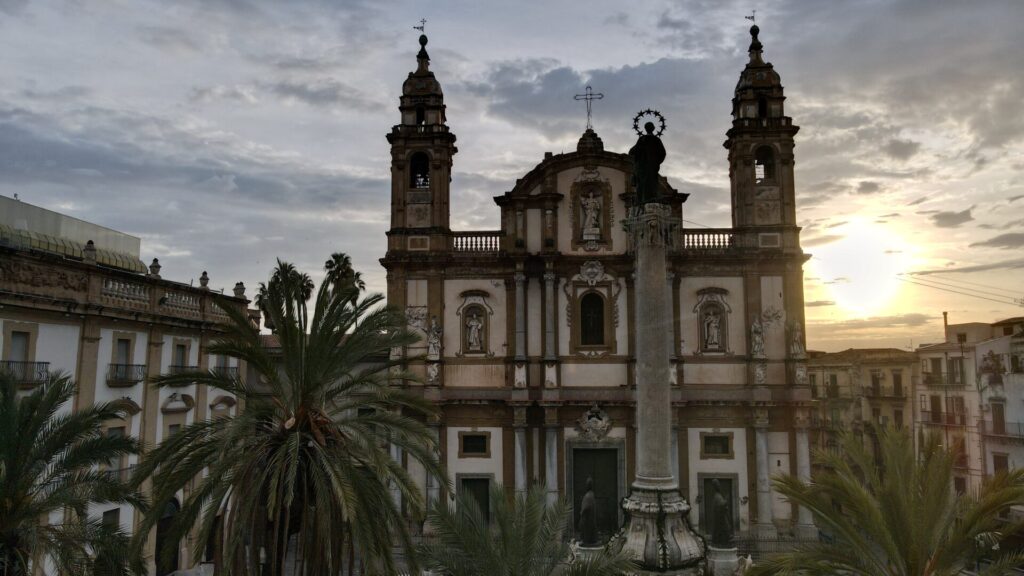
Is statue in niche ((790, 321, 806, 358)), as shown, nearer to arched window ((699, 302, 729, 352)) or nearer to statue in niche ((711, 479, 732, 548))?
arched window ((699, 302, 729, 352))

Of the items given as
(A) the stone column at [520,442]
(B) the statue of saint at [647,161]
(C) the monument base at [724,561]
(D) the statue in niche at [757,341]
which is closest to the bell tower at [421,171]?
(A) the stone column at [520,442]

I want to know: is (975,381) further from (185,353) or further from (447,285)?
Answer: (185,353)

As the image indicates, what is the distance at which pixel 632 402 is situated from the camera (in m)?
26.4

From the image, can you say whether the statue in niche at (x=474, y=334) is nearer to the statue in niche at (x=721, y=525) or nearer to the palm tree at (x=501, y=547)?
the statue in niche at (x=721, y=525)

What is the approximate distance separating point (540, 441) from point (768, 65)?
17.2 m

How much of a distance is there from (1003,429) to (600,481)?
60.9ft

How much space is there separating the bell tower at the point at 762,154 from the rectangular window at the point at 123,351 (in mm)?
21042

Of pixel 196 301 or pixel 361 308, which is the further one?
pixel 196 301

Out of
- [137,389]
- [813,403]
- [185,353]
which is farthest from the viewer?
[813,403]

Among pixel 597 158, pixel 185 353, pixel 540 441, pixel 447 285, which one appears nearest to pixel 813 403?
pixel 540 441

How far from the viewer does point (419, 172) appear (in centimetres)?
2919

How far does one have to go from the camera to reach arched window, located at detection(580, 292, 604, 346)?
27.7m

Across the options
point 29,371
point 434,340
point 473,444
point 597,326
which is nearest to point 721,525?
point 597,326

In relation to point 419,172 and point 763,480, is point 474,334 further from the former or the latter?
point 763,480
